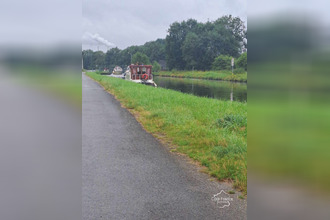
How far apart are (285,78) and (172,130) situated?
4633mm

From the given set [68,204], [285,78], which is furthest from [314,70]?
[68,204]

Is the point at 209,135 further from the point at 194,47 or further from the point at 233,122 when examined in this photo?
the point at 194,47

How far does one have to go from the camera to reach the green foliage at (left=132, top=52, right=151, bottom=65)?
1180 inches

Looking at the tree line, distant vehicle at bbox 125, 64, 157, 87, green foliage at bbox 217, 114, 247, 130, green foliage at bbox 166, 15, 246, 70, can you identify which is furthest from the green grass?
distant vehicle at bbox 125, 64, 157, 87

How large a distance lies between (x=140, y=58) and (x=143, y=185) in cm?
2919

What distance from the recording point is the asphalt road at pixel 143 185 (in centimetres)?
247

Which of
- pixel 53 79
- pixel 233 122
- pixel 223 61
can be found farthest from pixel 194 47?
pixel 53 79

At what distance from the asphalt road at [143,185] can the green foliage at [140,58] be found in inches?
990

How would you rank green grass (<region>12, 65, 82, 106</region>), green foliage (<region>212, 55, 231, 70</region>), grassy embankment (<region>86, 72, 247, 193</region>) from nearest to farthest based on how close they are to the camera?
1. green grass (<region>12, 65, 82, 106</region>)
2. grassy embankment (<region>86, 72, 247, 193</region>)
3. green foliage (<region>212, 55, 231, 70</region>)

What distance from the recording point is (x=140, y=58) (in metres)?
31.6

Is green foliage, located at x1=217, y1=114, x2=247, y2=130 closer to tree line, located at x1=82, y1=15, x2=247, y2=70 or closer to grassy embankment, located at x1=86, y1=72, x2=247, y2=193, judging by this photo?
grassy embankment, located at x1=86, y1=72, x2=247, y2=193

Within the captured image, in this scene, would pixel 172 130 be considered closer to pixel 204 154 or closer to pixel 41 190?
pixel 204 154

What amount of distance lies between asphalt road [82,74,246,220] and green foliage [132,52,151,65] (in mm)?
25139

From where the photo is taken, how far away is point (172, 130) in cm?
573
